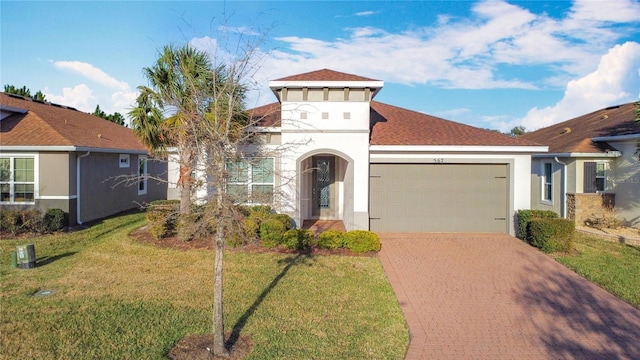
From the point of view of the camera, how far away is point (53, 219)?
41.5 feet

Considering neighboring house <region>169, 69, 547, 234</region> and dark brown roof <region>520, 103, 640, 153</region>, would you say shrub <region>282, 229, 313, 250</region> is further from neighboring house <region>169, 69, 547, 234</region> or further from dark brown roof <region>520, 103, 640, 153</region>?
dark brown roof <region>520, 103, 640, 153</region>

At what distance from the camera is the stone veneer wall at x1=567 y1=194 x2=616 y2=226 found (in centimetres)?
1440

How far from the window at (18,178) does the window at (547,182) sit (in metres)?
19.9

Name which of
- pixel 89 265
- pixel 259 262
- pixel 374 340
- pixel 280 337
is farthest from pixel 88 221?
pixel 374 340

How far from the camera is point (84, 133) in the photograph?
15.8 metres

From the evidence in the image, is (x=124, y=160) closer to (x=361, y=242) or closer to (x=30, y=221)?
(x=30, y=221)

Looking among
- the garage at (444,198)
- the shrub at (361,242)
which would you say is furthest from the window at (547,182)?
the shrub at (361,242)

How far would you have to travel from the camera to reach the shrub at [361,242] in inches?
408

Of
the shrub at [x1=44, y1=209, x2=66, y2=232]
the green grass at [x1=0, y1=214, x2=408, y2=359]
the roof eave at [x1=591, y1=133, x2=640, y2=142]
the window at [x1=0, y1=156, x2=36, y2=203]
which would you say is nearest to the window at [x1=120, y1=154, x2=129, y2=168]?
the window at [x1=0, y1=156, x2=36, y2=203]

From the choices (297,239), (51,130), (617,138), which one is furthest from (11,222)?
(617,138)

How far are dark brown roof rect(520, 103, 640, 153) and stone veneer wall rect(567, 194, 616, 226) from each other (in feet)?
5.70

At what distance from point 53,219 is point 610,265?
16.4 meters

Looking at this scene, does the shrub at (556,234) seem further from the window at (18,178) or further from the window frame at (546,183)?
the window at (18,178)

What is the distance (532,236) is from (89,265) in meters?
12.1
